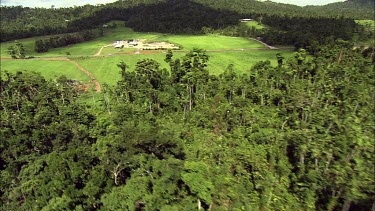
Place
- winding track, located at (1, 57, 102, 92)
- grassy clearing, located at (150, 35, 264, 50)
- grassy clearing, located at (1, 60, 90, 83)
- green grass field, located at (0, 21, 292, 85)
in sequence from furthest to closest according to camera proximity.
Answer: grassy clearing, located at (150, 35, 264, 50) → green grass field, located at (0, 21, 292, 85) → grassy clearing, located at (1, 60, 90, 83) → winding track, located at (1, 57, 102, 92)

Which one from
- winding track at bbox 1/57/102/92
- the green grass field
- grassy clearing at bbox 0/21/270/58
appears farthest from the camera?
grassy clearing at bbox 0/21/270/58

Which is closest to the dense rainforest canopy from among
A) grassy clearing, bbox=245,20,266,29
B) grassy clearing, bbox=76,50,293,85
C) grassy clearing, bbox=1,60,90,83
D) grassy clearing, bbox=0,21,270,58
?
grassy clearing, bbox=76,50,293,85

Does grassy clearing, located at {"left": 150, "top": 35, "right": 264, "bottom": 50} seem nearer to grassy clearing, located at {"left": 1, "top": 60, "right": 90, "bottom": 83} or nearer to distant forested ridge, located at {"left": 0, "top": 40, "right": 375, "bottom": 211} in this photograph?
grassy clearing, located at {"left": 1, "top": 60, "right": 90, "bottom": 83}

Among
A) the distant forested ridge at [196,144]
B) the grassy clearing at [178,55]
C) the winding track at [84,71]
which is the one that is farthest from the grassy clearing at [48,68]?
the distant forested ridge at [196,144]

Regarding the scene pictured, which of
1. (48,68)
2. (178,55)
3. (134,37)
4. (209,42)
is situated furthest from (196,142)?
(134,37)

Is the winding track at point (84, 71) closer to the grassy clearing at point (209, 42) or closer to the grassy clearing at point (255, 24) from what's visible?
the grassy clearing at point (209, 42)

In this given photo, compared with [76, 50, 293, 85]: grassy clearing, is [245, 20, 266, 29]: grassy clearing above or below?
above
